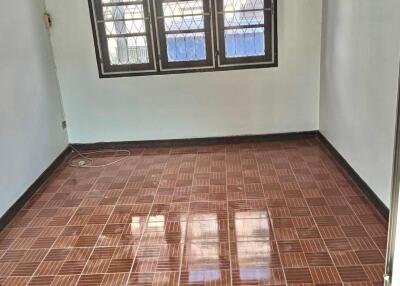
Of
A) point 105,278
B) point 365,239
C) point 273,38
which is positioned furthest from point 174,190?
point 273,38

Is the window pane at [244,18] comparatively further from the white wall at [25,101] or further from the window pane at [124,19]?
the white wall at [25,101]

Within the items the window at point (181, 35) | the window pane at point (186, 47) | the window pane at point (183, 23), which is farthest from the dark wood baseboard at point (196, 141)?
the window pane at point (183, 23)

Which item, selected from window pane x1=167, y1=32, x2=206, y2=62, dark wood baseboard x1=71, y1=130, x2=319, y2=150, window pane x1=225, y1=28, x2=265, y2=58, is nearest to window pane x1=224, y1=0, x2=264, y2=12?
window pane x1=225, y1=28, x2=265, y2=58

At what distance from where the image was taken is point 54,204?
3.39 metres

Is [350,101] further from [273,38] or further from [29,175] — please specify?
[29,175]

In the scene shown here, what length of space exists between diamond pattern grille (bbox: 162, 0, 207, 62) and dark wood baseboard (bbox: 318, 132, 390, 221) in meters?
1.51

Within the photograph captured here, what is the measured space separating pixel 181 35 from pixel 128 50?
55 cm

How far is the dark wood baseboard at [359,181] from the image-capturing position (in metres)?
2.82

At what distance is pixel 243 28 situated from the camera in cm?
414

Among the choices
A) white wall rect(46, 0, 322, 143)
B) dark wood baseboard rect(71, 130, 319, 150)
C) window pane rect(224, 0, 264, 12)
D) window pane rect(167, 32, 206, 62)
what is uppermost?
window pane rect(224, 0, 264, 12)

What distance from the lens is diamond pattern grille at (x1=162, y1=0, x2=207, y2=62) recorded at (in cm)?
409

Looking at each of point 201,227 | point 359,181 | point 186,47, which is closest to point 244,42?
point 186,47

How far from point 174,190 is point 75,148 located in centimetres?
158

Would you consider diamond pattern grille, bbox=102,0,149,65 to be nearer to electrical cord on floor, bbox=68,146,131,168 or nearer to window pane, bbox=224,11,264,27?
window pane, bbox=224,11,264,27
